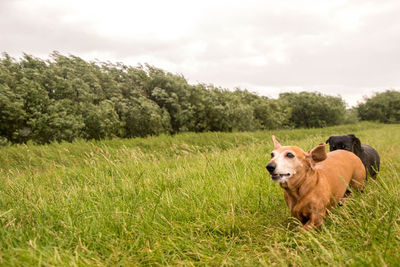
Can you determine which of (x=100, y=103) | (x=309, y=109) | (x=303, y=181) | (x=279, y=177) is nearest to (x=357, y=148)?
(x=303, y=181)

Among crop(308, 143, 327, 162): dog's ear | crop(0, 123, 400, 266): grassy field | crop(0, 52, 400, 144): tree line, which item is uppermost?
crop(0, 52, 400, 144): tree line

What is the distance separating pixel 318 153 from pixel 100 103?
30.4 ft

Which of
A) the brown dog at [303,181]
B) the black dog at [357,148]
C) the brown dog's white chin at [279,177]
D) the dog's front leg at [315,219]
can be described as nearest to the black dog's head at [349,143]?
the black dog at [357,148]

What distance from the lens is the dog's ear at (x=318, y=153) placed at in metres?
2.98

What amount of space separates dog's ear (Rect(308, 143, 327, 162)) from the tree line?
8.71 meters

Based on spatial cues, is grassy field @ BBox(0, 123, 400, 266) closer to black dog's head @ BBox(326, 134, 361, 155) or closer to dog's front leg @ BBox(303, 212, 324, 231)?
dog's front leg @ BBox(303, 212, 324, 231)

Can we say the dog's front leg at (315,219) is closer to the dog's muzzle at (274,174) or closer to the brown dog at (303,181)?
the brown dog at (303,181)

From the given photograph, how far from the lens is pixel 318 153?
3025 mm

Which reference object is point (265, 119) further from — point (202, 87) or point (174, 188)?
point (174, 188)

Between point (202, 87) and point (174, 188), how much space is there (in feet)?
39.9

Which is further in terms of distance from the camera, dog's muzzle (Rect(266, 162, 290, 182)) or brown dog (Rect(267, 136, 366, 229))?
brown dog (Rect(267, 136, 366, 229))

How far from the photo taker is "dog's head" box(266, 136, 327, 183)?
8.98ft

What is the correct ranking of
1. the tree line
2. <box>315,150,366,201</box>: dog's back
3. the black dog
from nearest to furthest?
<box>315,150,366,201</box>: dog's back
the black dog
the tree line

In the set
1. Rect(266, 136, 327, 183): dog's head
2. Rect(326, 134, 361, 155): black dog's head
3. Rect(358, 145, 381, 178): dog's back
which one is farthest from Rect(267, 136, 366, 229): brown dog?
Rect(358, 145, 381, 178): dog's back
